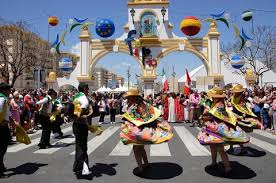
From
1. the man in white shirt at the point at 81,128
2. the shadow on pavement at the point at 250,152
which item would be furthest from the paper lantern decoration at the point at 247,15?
the man in white shirt at the point at 81,128

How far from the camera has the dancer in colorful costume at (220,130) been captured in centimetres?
617

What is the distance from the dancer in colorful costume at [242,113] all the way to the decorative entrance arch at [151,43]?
21.6 metres

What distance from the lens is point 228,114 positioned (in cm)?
641

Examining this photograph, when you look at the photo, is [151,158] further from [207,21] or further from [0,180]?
[207,21]

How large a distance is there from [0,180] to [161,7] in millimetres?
27096

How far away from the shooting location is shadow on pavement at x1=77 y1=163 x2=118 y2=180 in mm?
6355

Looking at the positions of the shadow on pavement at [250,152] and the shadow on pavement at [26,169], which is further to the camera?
the shadow on pavement at [250,152]

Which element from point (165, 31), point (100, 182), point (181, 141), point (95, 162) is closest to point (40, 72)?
point (181, 141)

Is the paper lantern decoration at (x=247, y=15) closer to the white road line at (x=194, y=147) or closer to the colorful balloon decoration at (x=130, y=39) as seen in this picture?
the colorful balloon decoration at (x=130, y=39)

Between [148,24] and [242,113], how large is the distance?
23.8 meters

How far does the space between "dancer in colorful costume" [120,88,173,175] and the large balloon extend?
22529 millimetres

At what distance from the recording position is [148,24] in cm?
3114

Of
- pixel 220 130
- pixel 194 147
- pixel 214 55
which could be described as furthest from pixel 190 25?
pixel 220 130

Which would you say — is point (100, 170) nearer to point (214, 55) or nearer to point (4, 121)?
point (4, 121)
